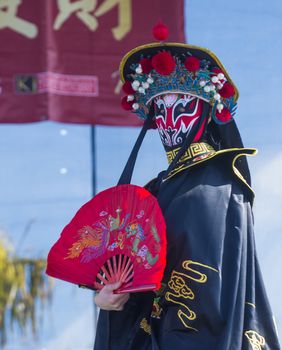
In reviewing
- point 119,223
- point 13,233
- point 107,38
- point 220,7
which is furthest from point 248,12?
point 119,223

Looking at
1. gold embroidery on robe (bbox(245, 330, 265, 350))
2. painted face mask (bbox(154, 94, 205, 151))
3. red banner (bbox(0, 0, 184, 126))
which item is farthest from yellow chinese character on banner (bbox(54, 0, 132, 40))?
gold embroidery on robe (bbox(245, 330, 265, 350))

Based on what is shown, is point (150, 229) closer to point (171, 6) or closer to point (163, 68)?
point (163, 68)

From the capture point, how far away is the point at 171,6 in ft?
13.3

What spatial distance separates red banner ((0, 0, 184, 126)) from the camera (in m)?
3.96

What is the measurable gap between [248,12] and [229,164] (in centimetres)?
163

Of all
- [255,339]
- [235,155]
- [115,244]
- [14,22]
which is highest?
[14,22]

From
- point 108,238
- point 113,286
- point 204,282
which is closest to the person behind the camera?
point 204,282

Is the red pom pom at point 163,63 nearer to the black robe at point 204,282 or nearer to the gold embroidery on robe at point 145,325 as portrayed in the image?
the black robe at point 204,282

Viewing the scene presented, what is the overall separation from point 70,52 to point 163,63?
55.2 inches

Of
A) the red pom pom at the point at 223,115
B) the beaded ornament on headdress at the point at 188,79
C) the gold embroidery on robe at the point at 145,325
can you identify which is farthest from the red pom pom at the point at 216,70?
the gold embroidery on robe at the point at 145,325

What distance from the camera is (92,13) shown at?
402cm

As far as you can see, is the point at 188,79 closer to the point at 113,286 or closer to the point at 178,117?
the point at 178,117

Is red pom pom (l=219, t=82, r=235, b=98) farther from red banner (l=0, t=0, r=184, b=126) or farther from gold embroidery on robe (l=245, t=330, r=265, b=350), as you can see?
red banner (l=0, t=0, r=184, b=126)

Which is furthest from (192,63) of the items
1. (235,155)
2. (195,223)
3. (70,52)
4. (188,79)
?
(70,52)
